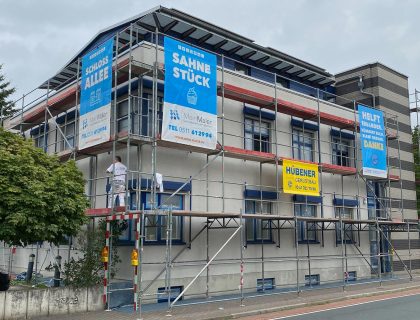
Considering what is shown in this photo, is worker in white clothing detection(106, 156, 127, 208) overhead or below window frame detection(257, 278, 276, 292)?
overhead

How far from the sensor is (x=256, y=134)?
61.9 feet

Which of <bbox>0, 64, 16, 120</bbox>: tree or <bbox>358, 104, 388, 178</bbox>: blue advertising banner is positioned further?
<bbox>0, 64, 16, 120</bbox>: tree

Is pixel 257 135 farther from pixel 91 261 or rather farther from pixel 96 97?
pixel 91 261

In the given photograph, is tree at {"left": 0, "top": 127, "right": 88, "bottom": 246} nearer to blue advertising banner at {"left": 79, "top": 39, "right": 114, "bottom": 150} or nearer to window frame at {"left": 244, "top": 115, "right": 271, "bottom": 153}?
blue advertising banner at {"left": 79, "top": 39, "right": 114, "bottom": 150}

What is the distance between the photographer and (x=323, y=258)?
1995 centimetres

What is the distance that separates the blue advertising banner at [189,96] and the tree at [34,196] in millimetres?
3320

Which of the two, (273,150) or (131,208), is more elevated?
(273,150)

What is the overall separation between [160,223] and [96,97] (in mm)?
4503

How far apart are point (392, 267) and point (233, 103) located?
41.6ft

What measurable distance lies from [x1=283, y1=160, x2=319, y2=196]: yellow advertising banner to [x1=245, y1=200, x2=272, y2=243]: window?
137 centimetres

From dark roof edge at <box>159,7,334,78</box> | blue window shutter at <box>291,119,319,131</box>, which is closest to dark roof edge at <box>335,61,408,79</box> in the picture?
dark roof edge at <box>159,7,334,78</box>

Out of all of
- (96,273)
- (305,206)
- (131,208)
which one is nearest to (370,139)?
(305,206)

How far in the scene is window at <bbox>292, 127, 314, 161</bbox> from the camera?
66.9 ft

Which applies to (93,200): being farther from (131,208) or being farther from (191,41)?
(191,41)
